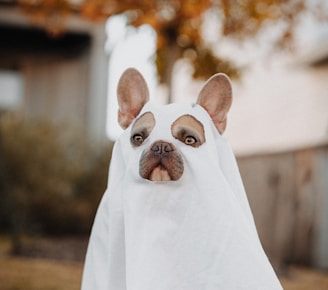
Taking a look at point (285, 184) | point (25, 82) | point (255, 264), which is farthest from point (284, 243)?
point (255, 264)

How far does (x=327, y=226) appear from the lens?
776 centimetres

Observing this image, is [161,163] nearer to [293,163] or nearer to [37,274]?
[37,274]

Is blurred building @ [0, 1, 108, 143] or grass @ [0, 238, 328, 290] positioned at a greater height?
blurred building @ [0, 1, 108, 143]

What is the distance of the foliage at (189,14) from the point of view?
7.14 meters

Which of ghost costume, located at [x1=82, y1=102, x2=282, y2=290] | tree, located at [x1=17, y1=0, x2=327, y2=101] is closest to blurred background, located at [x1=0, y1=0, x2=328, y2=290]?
tree, located at [x1=17, y1=0, x2=327, y2=101]

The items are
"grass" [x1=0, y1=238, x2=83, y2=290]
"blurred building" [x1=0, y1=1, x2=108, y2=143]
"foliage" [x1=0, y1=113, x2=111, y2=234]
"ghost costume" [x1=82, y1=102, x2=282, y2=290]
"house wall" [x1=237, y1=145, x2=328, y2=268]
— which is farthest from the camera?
"blurred building" [x1=0, y1=1, x2=108, y2=143]

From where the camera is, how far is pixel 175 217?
2.46 meters

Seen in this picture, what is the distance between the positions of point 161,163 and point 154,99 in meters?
5.17

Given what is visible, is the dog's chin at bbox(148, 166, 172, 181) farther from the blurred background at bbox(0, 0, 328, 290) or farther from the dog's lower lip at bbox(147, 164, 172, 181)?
the blurred background at bbox(0, 0, 328, 290)

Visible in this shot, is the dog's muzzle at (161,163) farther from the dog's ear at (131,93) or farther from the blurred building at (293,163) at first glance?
the blurred building at (293,163)

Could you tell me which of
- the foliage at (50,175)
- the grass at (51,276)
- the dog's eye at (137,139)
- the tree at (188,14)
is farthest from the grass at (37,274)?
the dog's eye at (137,139)

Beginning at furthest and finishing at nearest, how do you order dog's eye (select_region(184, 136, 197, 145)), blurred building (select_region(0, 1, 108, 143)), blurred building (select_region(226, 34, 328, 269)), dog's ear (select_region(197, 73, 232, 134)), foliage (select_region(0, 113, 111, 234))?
blurred building (select_region(0, 1, 108, 143)) < foliage (select_region(0, 113, 111, 234)) < blurred building (select_region(226, 34, 328, 269)) < dog's ear (select_region(197, 73, 232, 134)) < dog's eye (select_region(184, 136, 197, 145))

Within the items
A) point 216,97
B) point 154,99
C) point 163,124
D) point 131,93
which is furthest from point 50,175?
point 163,124

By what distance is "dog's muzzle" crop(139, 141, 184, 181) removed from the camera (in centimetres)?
240
